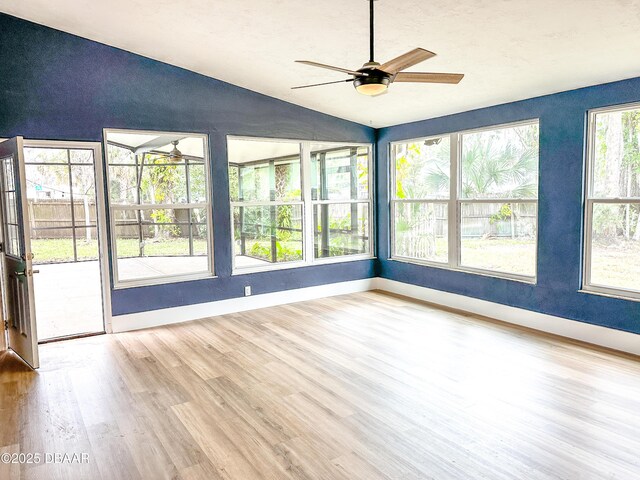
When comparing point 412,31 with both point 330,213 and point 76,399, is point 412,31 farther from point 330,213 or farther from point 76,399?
point 76,399

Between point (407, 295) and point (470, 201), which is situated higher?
point (470, 201)

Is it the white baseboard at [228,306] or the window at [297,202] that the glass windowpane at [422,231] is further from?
the white baseboard at [228,306]

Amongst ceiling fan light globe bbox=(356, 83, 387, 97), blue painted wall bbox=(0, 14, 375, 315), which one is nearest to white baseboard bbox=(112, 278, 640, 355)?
blue painted wall bbox=(0, 14, 375, 315)

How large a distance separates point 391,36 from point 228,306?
379 centimetres

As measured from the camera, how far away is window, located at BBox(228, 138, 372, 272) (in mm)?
5867

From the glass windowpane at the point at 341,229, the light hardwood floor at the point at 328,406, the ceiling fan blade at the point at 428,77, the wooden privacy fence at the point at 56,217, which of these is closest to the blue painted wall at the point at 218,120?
the light hardwood floor at the point at 328,406

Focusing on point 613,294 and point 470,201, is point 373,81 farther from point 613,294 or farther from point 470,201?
point 613,294

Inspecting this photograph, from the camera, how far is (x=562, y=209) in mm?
4543

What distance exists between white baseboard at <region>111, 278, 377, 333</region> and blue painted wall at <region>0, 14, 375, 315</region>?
0.28 feet

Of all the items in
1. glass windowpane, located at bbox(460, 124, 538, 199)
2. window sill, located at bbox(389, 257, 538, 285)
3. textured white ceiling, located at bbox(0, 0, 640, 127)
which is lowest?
window sill, located at bbox(389, 257, 538, 285)

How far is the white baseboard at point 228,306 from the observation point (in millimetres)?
5094

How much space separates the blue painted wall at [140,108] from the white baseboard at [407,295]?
0.37ft

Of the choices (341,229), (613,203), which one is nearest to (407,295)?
(341,229)

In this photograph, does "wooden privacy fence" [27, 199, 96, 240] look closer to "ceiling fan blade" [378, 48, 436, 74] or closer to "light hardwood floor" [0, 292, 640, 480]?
"light hardwood floor" [0, 292, 640, 480]
